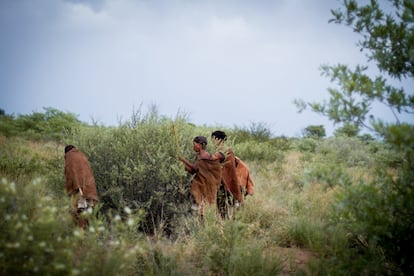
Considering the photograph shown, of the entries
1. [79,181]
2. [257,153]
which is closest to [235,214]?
[79,181]

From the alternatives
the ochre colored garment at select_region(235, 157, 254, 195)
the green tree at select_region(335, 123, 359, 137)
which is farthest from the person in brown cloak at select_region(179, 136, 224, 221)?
the green tree at select_region(335, 123, 359, 137)

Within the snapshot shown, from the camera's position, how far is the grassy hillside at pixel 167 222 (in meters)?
3.37

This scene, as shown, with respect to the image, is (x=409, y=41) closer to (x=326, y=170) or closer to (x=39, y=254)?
(x=326, y=170)

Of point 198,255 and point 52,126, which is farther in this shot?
point 52,126

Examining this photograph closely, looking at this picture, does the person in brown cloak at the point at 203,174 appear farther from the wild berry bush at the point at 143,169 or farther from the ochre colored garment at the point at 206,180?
the wild berry bush at the point at 143,169

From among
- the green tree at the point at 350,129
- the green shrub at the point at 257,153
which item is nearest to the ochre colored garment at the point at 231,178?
the green tree at the point at 350,129

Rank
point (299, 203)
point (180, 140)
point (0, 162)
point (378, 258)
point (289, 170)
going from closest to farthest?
1. point (378, 258)
2. point (180, 140)
3. point (299, 203)
4. point (0, 162)
5. point (289, 170)

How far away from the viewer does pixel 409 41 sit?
142 inches

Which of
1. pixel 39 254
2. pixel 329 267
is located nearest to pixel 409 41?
pixel 329 267

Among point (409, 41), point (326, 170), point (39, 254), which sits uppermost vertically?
point (409, 41)

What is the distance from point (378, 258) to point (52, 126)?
81.7 feet

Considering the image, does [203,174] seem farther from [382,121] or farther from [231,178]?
[382,121]

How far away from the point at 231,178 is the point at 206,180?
70 cm

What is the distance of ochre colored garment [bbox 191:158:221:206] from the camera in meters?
6.63
